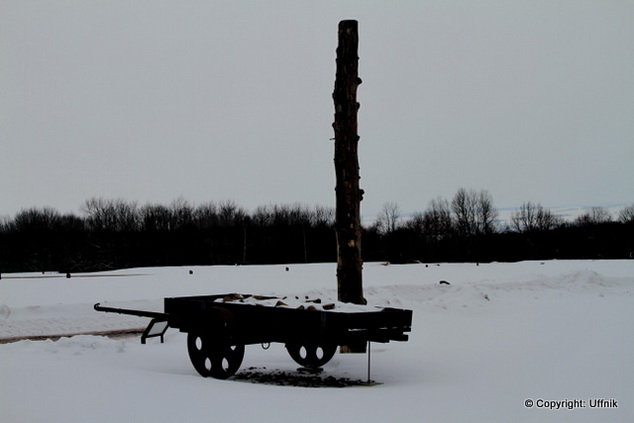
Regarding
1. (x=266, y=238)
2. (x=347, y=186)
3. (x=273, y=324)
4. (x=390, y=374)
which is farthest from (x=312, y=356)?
(x=266, y=238)

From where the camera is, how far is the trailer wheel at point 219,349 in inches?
307

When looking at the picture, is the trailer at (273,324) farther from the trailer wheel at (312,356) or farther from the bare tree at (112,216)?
the bare tree at (112,216)

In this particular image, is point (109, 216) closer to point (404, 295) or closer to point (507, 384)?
point (404, 295)

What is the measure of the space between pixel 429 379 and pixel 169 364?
12.1ft

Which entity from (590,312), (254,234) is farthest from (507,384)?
(254,234)

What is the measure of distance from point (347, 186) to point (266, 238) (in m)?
59.7

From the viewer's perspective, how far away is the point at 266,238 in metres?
69.9

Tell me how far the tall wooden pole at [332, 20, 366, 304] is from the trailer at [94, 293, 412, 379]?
7.60 feet

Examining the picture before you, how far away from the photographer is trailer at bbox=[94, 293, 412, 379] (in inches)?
288

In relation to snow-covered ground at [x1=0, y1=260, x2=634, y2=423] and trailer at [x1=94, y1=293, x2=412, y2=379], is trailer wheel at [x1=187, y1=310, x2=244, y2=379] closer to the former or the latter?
trailer at [x1=94, y1=293, x2=412, y2=379]

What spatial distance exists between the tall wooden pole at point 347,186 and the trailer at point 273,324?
7.60ft

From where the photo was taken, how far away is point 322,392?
6.78 metres

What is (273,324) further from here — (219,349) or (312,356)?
(312,356)

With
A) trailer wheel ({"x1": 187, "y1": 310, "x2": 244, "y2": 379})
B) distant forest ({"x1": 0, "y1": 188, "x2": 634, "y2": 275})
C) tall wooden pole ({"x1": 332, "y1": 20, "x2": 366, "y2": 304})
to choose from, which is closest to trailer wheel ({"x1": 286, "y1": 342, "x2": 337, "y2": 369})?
trailer wheel ({"x1": 187, "y1": 310, "x2": 244, "y2": 379})
